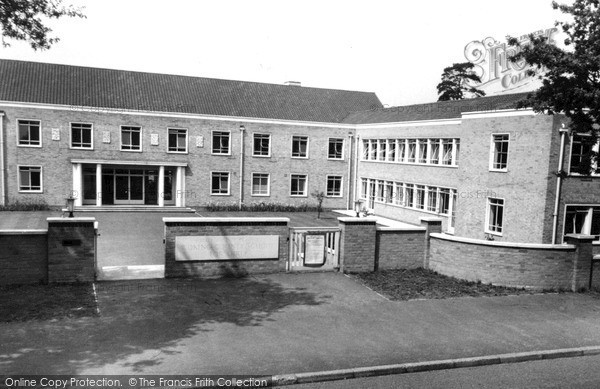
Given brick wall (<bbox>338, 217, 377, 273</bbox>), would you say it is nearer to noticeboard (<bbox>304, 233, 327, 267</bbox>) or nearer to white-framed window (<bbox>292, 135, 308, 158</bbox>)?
noticeboard (<bbox>304, 233, 327, 267</bbox>)

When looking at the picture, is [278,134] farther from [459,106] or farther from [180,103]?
[459,106]

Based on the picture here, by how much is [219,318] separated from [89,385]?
11.4 ft

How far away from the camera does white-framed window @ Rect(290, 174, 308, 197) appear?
1441 inches

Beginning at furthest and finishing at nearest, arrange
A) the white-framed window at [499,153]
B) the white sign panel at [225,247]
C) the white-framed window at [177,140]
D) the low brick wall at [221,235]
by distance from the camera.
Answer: the white-framed window at [177,140] < the white-framed window at [499,153] < the white sign panel at [225,247] < the low brick wall at [221,235]

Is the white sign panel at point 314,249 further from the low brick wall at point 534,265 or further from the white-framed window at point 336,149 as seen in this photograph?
the white-framed window at point 336,149

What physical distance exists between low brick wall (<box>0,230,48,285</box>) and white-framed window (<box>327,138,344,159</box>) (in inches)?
1058

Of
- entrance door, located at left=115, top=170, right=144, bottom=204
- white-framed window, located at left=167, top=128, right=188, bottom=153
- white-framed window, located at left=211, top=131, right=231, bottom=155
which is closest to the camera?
entrance door, located at left=115, top=170, right=144, bottom=204

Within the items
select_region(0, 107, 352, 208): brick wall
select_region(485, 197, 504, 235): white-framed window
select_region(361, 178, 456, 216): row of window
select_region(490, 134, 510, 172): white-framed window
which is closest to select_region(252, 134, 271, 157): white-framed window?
select_region(0, 107, 352, 208): brick wall

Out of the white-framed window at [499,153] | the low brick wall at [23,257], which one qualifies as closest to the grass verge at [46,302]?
the low brick wall at [23,257]

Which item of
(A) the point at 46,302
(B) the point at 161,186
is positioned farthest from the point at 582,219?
(B) the point at 161,186

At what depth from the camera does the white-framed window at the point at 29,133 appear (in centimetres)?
3023

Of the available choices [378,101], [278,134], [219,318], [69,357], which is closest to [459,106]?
[278,134]

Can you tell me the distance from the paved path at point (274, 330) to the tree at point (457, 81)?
5144 centimetres

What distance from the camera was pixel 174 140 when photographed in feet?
111
